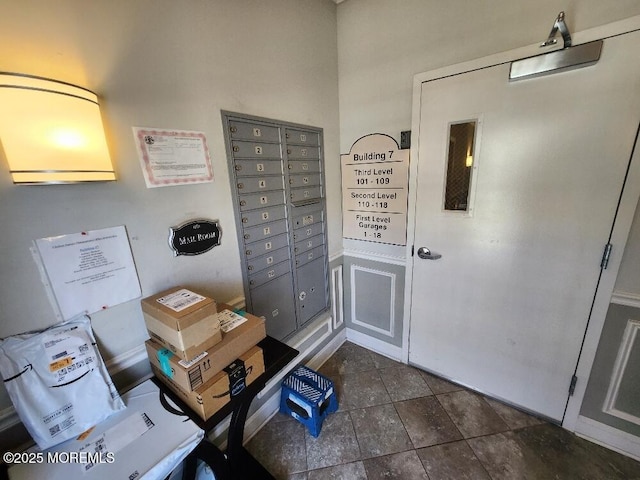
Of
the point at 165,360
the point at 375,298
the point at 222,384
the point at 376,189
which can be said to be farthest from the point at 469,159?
the point at 165,360

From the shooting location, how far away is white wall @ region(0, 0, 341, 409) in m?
0.69

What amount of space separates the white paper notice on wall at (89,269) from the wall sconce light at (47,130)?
0.20 metres

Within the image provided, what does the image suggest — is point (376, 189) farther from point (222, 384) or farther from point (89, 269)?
point (89, 269)

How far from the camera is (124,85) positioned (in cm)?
84

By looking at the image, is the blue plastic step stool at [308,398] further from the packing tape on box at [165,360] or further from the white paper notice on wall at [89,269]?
the white paper notice on wall at [89,269]

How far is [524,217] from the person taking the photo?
4.21ft

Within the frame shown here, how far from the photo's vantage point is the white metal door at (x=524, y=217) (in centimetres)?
108

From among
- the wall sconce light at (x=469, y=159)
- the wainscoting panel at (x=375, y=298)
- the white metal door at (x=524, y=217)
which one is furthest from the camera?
the wainscoting panel at (x=375, y=298)

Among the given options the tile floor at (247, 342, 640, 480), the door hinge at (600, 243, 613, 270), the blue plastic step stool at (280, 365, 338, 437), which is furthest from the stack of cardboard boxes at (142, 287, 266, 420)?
the door hinge at (600, 243, 613, 270)

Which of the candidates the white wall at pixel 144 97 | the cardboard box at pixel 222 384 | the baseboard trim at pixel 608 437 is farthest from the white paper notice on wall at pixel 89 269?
the baseboard trim at pixel 608 437

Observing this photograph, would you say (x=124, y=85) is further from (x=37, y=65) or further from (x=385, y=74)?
(x=385, y=74)

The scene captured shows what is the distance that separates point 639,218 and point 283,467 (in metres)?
1.98

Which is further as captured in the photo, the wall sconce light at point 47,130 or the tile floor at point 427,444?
the tile floor at point 427,444

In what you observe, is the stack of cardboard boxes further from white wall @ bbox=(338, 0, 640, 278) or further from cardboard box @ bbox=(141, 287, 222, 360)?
white wall @ bbox=(338, 0, 640, 278)
